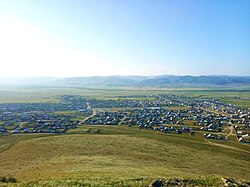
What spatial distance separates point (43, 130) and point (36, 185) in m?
54.8

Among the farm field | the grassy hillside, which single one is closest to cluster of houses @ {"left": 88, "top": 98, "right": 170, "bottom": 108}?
the farm field

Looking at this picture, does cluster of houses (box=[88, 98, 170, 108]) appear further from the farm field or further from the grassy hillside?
the grassy hillside

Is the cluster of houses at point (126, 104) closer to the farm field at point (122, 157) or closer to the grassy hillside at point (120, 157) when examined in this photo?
the farm field at point (122, 157)

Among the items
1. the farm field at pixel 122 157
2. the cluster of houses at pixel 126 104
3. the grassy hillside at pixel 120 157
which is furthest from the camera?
the cluster of houses at pixel 126 104

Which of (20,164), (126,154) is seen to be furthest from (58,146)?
(126,154)

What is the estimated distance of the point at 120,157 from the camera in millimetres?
45656

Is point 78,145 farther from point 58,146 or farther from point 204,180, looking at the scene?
point 204,180

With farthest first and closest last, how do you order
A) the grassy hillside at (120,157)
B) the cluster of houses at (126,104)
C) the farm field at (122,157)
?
the cluster of houses at (126,104) → the grassy hillside at (120,157) → the farm field at (122,157)

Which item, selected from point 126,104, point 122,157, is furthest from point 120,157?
point 126,104

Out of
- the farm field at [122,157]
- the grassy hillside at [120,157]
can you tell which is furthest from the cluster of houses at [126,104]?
the grassy hillside at [120,157]

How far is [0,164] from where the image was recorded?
140 feet

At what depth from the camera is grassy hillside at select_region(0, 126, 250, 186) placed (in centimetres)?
3359

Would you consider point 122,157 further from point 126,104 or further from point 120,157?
point 126,104

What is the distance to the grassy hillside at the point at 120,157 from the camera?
110ft
